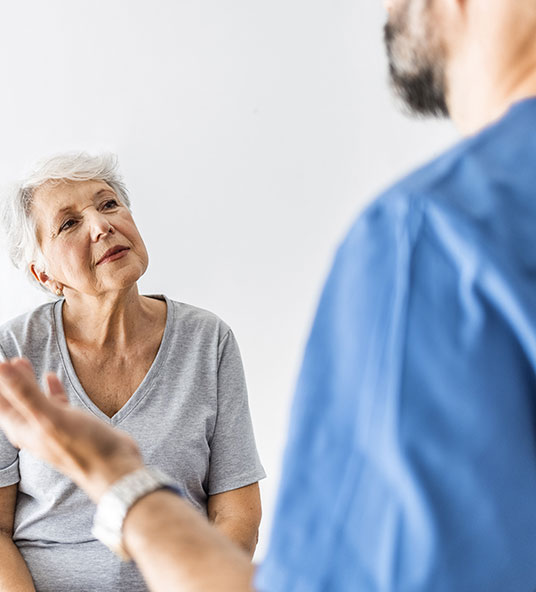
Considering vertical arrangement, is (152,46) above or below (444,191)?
above

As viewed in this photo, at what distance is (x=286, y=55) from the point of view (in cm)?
196

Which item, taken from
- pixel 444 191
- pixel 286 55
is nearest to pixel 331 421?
pixel 444 191

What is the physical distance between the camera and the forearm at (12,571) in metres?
1.38

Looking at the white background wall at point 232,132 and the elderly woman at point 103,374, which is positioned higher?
the white background wall at point 232,132

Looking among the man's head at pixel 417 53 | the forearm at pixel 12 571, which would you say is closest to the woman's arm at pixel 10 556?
the forearm at pixel 12 571

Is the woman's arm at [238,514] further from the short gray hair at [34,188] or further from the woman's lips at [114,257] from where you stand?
the short gray hair at [34,188]

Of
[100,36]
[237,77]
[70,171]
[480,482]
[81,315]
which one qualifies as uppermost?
[100,36]

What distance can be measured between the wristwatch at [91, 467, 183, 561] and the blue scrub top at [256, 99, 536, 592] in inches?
5.8

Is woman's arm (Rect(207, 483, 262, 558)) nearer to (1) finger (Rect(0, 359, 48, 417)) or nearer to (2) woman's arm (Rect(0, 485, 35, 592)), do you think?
(2) woman's arm (Rect(0, 485, 35, 592))

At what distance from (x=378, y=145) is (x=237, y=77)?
432 mm

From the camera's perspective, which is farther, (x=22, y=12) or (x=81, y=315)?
(x=22, y=12)

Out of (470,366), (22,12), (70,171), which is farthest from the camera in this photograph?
(22,12)

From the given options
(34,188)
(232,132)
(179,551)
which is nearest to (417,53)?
(179,551)

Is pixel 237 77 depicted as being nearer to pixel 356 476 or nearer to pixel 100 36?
pixel 100 36
